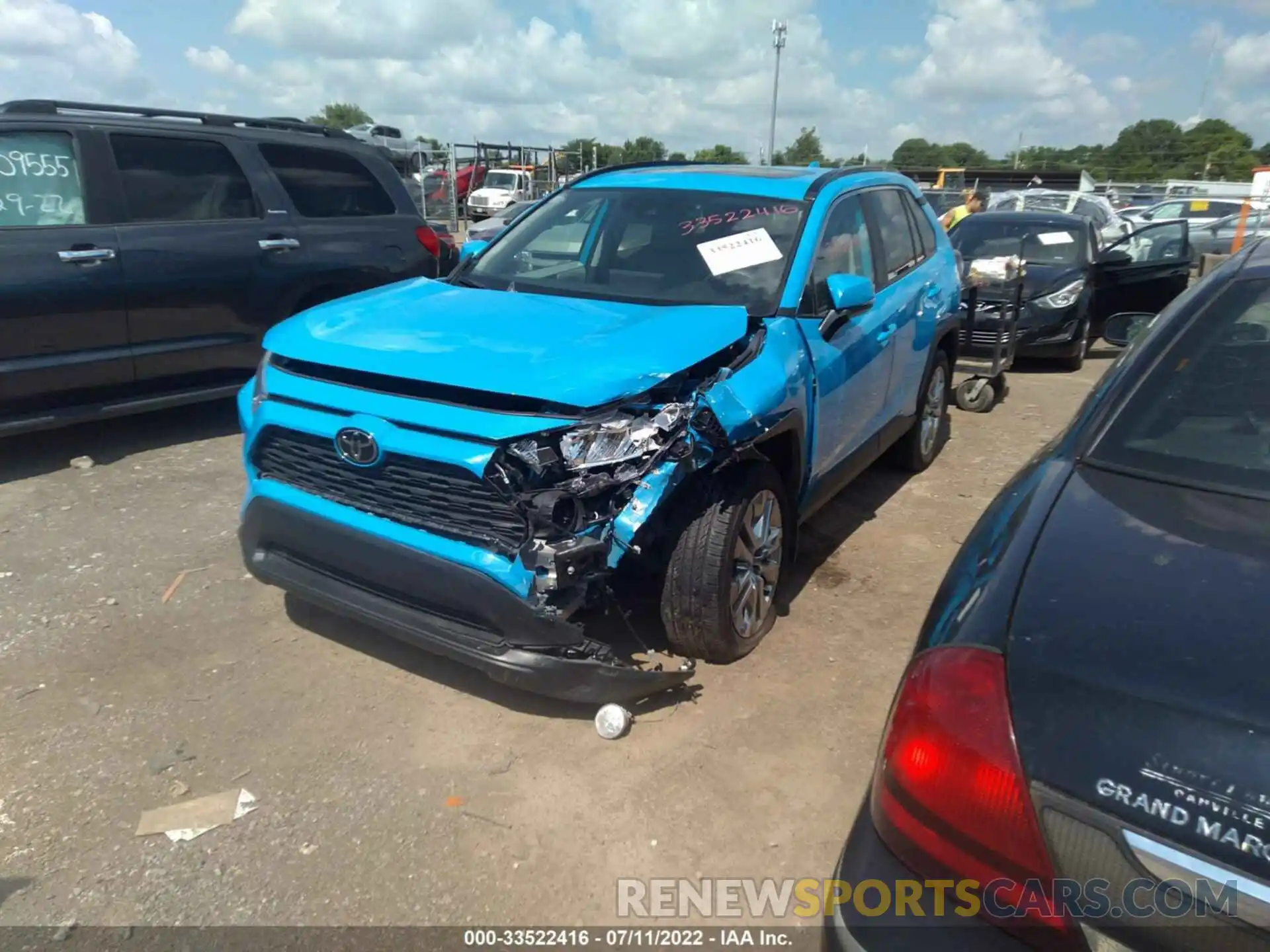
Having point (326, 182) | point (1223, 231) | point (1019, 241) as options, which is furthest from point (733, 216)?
point (1223, 231)

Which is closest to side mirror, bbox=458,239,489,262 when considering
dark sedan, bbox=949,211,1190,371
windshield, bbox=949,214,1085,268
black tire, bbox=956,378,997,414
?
black tire, bbox=956,378,997,414

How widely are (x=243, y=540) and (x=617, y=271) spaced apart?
1936 millimetres

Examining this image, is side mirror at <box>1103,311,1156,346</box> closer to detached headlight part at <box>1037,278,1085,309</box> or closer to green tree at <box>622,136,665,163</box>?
detached headlight part at <box>1037,278,1085,309</box>

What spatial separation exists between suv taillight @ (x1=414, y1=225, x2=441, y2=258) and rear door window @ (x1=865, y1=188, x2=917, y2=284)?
353cm

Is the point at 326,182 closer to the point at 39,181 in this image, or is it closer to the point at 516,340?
the point at 39,181

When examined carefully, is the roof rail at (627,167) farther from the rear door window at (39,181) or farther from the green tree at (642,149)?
the green tree at (642,149)

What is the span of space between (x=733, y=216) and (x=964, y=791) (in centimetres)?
312

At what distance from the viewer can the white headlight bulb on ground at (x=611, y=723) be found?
3.06 meters

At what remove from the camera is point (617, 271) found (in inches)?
159

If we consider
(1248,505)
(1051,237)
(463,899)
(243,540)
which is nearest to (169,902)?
(463,899)

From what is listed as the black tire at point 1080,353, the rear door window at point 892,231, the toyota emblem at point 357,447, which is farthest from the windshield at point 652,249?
the black tire at point 1080,353

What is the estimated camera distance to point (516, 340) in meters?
3.12

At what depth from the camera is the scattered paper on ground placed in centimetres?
263

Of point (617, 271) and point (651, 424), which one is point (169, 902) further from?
point (617, 271)
